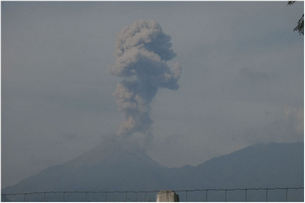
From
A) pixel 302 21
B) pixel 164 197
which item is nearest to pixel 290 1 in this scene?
pixel 302 21

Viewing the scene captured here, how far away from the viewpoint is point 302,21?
69.2ft

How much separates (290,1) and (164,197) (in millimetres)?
10865

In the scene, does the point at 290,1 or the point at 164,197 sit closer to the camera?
the point at 164,197

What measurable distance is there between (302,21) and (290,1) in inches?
34.8

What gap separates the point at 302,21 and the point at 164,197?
10346mm

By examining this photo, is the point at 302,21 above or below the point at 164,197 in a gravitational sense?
above

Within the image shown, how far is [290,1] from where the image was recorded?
21.5 meters

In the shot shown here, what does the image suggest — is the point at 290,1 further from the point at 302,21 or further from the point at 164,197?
the point at 164,197

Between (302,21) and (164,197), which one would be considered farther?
(302,21)

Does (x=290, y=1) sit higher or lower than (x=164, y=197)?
higher

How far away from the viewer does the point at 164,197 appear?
42.9 feet
